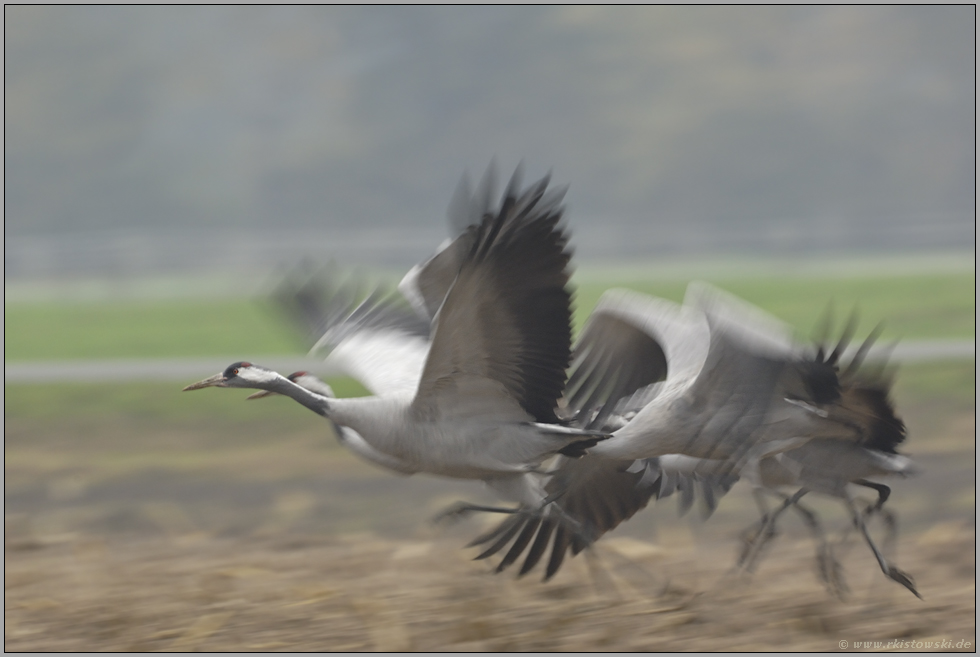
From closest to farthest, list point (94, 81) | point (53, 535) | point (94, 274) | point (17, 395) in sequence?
point (53, 535) → point (17, 395) → point (94, 274) → point (94, 81)

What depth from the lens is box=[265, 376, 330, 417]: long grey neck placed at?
194 inches

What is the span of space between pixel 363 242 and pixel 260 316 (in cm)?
629

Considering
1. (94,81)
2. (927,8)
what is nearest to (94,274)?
(94,81)

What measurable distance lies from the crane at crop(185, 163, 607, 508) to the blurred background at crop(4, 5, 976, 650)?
74cm

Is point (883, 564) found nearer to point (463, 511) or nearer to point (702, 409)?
point (702, 409)

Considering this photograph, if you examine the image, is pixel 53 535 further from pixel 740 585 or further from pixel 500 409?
pixel 740 585

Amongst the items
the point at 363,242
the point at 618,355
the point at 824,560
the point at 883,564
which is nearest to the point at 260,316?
the point at 363,242

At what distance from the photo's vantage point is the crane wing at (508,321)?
4359 millimetres

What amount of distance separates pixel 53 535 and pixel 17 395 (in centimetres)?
460

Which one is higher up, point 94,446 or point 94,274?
point 94,274

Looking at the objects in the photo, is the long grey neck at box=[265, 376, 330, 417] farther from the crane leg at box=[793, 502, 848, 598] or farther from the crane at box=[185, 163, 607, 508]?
the crane leg at box=[793, 502, 848, 598]

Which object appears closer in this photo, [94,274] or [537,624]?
[537,624]

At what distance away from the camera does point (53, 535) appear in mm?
7230

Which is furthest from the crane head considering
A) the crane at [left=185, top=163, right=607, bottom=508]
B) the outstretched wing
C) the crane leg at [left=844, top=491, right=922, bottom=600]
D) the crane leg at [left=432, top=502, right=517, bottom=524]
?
the crane leg at [left=844, top=491, right=922, bottom=600]
